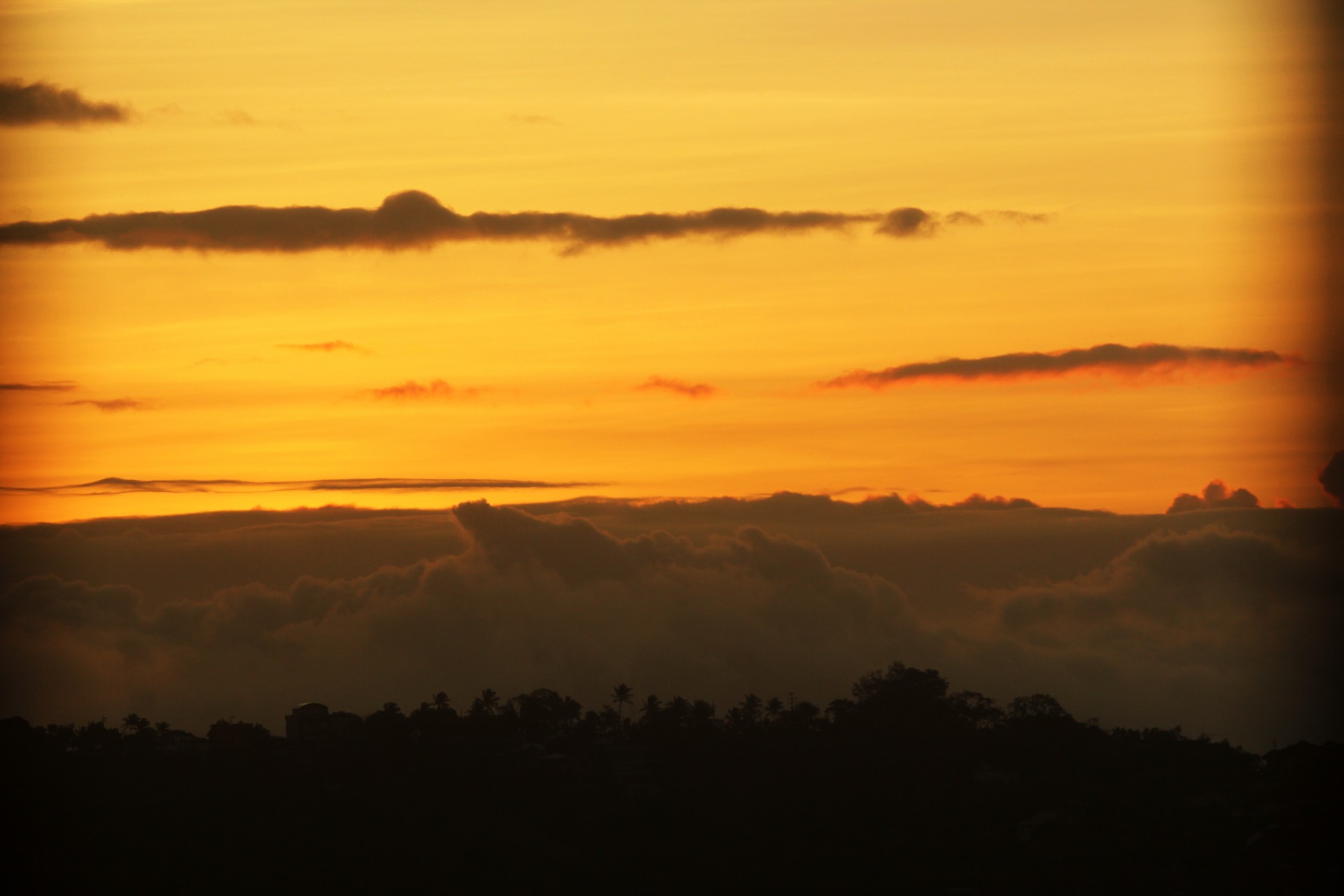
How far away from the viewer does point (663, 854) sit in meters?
88.3

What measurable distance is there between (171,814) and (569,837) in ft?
57.4

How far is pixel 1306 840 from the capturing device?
73.6 meters

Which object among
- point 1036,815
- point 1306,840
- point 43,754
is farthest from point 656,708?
point 1306,840

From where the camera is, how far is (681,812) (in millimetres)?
92812

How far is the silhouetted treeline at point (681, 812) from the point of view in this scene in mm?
82625

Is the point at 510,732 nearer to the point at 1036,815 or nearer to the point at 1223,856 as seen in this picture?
the point at 1036,815

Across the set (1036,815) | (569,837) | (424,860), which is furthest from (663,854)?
(1036,815)

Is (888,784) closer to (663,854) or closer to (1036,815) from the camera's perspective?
(1036,815)

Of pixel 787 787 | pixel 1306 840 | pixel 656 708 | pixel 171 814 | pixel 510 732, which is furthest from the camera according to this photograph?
pixel 656 708

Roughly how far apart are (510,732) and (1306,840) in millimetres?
48676

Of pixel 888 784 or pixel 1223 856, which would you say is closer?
pixel 1223 856

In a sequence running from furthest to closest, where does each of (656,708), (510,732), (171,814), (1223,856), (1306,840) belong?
(656,708) → (510,732) → (171,814) → (1223,856) → (1306,840)

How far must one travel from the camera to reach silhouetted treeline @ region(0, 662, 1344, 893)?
82.6 m

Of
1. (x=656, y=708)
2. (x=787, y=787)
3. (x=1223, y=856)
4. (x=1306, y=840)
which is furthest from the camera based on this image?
(x=656, y=708)
